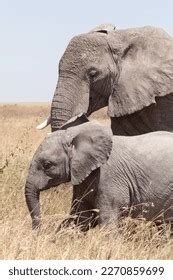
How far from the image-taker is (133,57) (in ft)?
21.7

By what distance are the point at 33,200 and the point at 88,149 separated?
62cm

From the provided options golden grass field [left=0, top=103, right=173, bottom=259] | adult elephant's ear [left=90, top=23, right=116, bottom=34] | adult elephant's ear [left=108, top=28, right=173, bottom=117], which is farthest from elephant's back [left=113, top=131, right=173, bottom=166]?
adult elephant's ear [left=90, top=23, right=116, bottom=34]

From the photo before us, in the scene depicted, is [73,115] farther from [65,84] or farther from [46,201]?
[46,201]

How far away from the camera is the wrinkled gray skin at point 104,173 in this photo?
5.30 m

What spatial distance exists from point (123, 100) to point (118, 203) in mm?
1391

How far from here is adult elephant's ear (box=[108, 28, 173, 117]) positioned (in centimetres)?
640

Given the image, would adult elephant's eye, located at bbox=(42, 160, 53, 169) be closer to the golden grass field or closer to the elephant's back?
the golden grass field

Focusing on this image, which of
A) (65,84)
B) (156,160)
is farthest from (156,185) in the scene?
(65,84)

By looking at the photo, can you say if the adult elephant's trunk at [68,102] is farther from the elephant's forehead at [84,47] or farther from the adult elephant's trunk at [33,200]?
the adult elephant's trunk at [33,200]

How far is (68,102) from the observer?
6.16 m

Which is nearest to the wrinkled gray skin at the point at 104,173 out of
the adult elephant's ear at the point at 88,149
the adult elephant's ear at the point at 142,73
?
the adult elephant's ear at the point at 88,149

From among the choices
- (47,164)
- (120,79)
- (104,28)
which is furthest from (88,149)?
(104,28)

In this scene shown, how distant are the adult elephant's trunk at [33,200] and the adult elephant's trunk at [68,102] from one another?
0.94 metres

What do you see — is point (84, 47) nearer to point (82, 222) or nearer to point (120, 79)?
point (120, 79)
